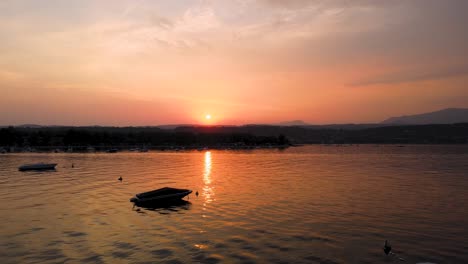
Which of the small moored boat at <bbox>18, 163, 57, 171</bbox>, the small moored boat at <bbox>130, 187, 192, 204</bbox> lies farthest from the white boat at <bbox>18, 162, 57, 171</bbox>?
the small moored boat at <bbox>130, 187, 192, 204</bbox>

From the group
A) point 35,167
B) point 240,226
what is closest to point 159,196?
point 240,226

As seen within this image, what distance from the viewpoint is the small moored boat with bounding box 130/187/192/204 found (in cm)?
4388

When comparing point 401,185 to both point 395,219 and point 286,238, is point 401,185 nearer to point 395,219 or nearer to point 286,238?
point 395,219

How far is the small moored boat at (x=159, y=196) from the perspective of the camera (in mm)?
43875

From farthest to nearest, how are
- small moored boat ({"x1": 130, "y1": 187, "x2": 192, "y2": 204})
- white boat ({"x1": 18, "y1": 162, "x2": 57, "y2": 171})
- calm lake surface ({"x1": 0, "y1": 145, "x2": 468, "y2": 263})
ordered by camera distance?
white boat ({"x1": 18, "y1": 162, "x2": 57, "y2": 171}) → small moored boat ({"x1": 130, "y1": 187, "x2": 192, "y2": 204}) → calm lake surface ({"x1": 0, "y1": 145, "x2": 468, "y2": 263})

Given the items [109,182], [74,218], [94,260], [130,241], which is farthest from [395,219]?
[109,182]

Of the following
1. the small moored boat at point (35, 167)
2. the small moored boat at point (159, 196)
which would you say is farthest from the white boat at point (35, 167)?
the small moored boat at point (159, 196)

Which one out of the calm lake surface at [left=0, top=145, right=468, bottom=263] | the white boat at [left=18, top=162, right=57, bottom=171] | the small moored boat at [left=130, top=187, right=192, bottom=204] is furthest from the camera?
the white boat at [left=18, top=162, right=57, bottom=171]

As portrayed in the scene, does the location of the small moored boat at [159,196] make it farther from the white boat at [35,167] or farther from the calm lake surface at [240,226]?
the white boat at [35,167]

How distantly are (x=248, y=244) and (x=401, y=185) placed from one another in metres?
47.9

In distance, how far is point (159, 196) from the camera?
45.2 meters

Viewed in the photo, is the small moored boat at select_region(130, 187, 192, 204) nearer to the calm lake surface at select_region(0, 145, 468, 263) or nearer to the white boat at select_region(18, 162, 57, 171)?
the calm lake surface at select_region(0, 145, 468, 263)

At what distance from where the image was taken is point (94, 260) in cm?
2378

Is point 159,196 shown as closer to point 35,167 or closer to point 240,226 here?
point 240,226
